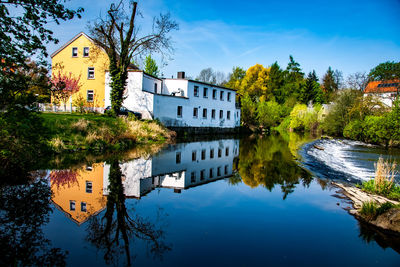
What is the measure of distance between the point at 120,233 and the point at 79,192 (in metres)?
2.92

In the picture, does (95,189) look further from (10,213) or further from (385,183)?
(385,183)

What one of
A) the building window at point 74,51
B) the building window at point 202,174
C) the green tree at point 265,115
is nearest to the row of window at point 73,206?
the building window at point 202,174

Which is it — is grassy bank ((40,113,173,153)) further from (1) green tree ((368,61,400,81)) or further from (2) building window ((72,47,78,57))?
(1) green tree ((368,61,400,81))

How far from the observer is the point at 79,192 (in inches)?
279

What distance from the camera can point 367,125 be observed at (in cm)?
2700

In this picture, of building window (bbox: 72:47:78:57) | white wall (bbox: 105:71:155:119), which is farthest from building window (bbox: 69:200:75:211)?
building window (bbox: 72:47:78:57)

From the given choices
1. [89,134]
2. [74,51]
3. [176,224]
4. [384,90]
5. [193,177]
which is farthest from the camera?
[384,90]

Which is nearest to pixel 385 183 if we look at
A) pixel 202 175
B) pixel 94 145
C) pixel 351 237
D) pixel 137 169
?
pixel 351 237

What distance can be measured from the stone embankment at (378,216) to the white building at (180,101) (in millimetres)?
22354

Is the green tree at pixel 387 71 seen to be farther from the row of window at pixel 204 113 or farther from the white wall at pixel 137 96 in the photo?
the white wall at pixel 137 96

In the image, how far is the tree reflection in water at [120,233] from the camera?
4.21 m

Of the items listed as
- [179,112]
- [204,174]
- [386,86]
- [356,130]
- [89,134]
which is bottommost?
[204,174]

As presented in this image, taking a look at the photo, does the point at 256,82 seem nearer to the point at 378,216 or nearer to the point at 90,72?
the point at 90,72

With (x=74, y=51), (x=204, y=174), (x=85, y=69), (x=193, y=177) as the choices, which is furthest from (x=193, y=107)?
(x=193, y=177)
